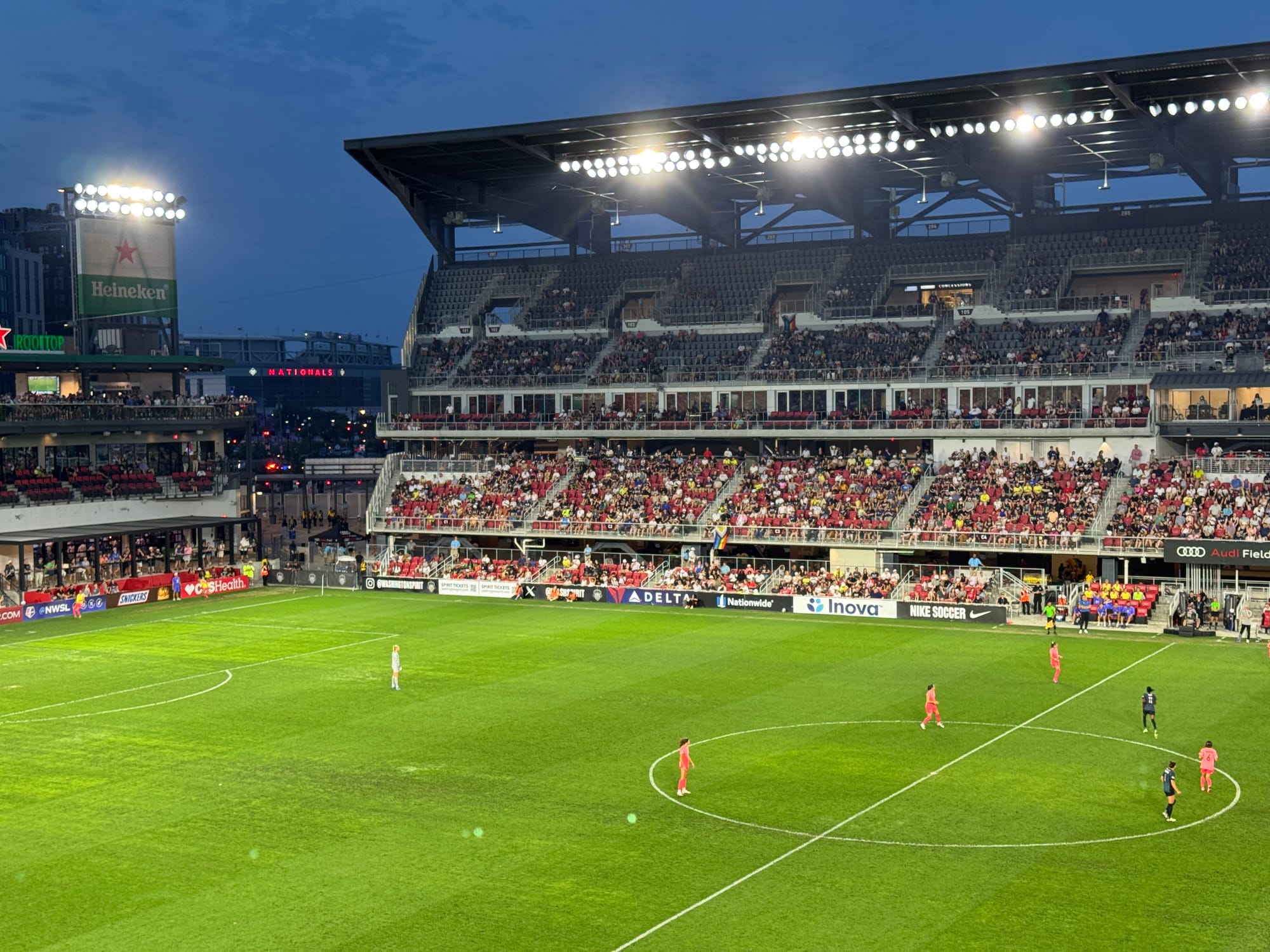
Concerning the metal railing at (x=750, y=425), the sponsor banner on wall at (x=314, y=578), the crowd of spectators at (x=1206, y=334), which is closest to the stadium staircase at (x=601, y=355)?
the metal railing at (x=750, y=425)

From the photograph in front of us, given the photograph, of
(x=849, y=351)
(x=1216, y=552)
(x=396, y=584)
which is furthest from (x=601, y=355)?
(x=1216, y=552)

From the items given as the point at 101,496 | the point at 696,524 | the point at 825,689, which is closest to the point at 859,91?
the point at 696,524

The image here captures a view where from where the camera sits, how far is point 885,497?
61.8 metres

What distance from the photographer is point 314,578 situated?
67875 millimetres

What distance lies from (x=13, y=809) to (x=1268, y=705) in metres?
30.5

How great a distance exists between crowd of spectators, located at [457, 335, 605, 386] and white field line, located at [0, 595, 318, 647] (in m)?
18.7

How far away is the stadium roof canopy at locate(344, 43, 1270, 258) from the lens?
59.6 meters

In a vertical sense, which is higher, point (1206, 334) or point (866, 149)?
→ point (866, 149)

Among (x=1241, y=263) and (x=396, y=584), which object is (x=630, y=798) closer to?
(x=396, y=584)

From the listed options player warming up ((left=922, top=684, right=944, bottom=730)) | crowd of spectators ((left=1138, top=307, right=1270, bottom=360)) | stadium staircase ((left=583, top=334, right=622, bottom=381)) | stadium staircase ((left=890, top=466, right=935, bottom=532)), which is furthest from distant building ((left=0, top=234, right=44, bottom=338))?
player warming up ((left=922, top=684, right=944, bottom=730))

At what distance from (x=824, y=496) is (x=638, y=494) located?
373 inches

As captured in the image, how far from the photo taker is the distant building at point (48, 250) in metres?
144

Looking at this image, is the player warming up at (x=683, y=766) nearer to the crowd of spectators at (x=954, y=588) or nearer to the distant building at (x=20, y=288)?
the crowd of spectators at (x=954, y=588)

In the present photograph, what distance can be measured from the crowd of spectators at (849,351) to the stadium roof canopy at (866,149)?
8565mm
